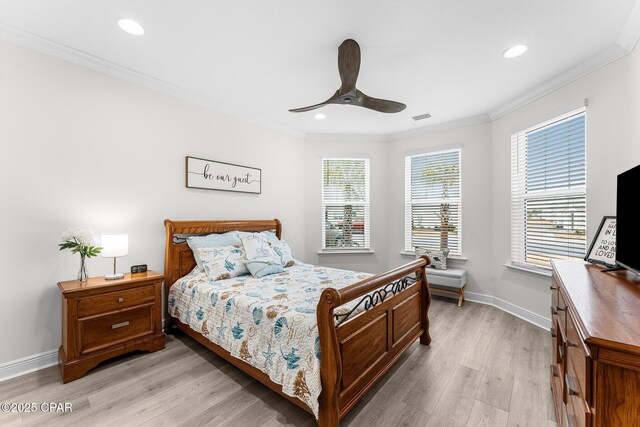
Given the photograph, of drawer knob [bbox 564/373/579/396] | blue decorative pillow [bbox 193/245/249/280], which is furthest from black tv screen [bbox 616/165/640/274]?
blue decorative pillow [bbox 193/245/249/280]

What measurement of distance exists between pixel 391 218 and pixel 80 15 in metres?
4.48

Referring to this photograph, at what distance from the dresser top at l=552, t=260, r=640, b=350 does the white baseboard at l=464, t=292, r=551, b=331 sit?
1.68m

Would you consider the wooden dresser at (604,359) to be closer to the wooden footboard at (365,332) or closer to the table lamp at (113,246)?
the wooden footboard at (365,332)

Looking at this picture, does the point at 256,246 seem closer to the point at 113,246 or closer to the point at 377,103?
the point at 113,246

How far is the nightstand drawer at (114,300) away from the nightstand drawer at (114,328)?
0.06 m

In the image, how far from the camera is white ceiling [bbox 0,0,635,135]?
1909 millimetres

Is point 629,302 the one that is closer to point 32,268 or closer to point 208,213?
point 208,213

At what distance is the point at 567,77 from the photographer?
279 centimetres

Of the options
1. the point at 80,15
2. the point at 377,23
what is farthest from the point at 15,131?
the point at 377,23

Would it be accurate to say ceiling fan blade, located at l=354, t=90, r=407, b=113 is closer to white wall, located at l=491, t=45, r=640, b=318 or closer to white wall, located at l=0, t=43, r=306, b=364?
white wall, located at l=491, t=45, r=640, b=318

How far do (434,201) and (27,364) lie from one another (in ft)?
16.6

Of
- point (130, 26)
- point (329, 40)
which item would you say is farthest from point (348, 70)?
point (130, 26)

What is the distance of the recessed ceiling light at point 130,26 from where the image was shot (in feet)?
6.72

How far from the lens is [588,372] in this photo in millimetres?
860
